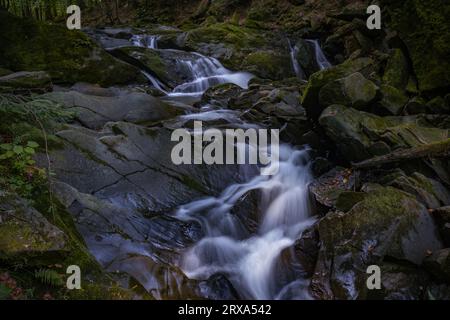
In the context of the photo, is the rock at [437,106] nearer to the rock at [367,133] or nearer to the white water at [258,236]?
the rock at [367,133]

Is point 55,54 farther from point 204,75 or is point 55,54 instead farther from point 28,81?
point 204,75

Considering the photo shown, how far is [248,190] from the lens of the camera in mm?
7203

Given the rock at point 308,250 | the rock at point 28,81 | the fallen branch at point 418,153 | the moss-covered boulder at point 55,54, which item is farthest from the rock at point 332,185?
the moss-covered boulder at point 55,54

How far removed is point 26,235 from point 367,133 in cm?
628

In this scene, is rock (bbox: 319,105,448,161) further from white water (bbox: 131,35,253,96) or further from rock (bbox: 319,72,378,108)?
white water (bbox: 131,35,253,96)

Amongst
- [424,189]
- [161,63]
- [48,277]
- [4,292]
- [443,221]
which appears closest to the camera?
[4,292]

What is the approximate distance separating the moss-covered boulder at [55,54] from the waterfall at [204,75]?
7.40ft

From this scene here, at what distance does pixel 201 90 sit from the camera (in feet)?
43.1

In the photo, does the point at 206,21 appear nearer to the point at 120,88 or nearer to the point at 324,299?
the point at 120,88

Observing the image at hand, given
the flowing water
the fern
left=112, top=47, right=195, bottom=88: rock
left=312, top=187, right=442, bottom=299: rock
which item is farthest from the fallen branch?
left=112, top=47, right=195, bottom=88: rock

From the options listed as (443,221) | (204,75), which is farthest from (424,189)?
(204,75)

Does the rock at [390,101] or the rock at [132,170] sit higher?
the rock at [390,101]

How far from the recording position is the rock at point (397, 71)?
9.22 meters

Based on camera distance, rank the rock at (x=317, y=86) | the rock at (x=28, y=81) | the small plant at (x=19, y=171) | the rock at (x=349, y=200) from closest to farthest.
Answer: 1. the small plant at (x=19, y=171)
2. the rock at (x=349, y=200)
3. the rock at (x=28, y=81)
4. the rock at (x=317, y=86)
